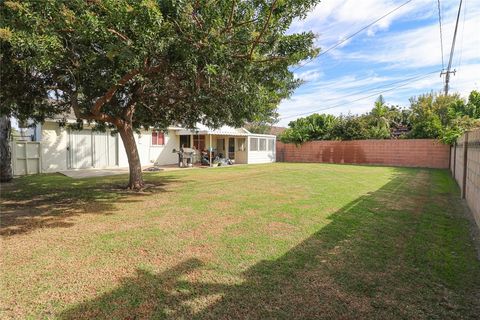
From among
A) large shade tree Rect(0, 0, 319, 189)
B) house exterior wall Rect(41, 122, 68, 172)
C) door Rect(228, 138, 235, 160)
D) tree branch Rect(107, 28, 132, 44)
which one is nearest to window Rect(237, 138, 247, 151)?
door Rect(228, 138, 235, 160)

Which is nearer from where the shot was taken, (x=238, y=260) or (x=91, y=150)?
(x=238, y=260)

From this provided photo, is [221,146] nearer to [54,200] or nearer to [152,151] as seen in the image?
[152,151]

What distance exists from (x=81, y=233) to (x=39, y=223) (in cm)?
130

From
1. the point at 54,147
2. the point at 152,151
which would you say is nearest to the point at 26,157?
the point at 54,147

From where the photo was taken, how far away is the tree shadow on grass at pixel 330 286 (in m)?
2.83

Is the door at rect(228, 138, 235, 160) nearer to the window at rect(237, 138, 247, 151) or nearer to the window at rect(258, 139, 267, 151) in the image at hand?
the window at rect(237, 138, 247, 151)

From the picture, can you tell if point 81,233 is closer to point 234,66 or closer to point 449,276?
point 234,66

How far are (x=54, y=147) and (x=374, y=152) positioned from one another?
2026cm

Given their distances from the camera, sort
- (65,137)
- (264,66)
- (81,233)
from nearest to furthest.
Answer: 1. (81,233)
2. (264,66)
3. (65,137)

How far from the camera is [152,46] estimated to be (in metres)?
4.74

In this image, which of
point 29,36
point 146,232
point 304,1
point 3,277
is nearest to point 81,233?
→ point 146,232

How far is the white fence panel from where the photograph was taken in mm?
13656

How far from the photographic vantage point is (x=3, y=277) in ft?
11.4

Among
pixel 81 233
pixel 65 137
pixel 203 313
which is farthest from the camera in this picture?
pixel 65 137
